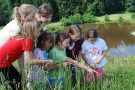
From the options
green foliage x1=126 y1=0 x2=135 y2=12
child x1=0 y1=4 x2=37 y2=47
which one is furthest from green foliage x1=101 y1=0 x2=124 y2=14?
child x1=0 y1=4 x2=37 y2=47

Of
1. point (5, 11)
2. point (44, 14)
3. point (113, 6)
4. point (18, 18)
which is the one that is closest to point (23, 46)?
point (18, 18)

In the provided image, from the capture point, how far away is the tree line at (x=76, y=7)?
3809 centimetres

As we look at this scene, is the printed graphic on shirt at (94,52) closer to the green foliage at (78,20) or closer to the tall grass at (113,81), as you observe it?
the tall grass at (113,81)

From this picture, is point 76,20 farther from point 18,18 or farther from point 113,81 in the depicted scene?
point 113,81

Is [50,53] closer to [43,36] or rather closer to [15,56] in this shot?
[43,36]

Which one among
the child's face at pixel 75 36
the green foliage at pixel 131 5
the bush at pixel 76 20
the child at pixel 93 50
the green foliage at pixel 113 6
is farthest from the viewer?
the green foliage at pixel 113 6

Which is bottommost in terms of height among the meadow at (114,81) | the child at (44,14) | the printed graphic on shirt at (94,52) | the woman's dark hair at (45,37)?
the meadow at (114,81)

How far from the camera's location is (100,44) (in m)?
3.23

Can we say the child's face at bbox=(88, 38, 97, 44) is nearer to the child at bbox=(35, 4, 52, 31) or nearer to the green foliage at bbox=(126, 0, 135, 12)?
the child at bbox=(35, 4, 52, 31)

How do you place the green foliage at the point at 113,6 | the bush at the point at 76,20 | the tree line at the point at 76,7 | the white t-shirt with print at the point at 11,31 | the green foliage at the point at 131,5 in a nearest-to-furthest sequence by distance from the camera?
the white t-shirt with print at the point at 11,31
the bush at the point at 76,20
the green foliage at the point at 131,5
the tree line at the point at 76,7
the green foliage at the point at 113,6

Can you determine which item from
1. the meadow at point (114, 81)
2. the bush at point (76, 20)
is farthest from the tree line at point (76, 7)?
the meadow at point (114, 81)

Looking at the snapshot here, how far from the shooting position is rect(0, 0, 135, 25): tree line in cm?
3809

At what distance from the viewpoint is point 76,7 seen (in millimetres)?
39438

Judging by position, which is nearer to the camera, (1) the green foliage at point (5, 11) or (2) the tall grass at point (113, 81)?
(2) the tall grass at point (113, 81)
